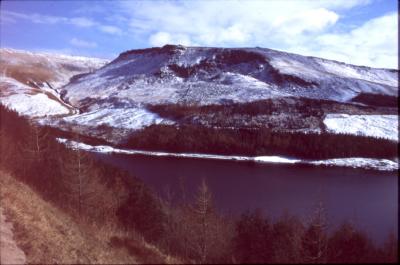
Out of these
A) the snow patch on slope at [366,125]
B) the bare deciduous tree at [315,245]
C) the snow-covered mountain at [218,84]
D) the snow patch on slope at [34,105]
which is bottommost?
the bare deciduous tree at [315,245]

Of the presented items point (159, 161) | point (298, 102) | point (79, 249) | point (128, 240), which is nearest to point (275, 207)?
point (128, 240)

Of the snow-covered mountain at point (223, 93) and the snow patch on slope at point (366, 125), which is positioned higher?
the snow-covered mountain at point (223, 93)

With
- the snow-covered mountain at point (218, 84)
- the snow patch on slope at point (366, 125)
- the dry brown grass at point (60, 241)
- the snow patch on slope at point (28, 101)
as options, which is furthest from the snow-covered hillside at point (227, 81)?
the dry brown grass at point (60, 241)

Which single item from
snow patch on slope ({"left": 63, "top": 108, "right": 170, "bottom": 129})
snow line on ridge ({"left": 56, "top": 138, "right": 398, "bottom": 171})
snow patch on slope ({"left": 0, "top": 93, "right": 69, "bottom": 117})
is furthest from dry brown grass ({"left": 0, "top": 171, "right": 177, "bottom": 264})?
snow patch on slope ({"left": 0, "top": 93, "right": 69, "bottom": 117})

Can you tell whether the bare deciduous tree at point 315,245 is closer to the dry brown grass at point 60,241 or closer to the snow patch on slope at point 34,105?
the dry brown grass at point 60,241

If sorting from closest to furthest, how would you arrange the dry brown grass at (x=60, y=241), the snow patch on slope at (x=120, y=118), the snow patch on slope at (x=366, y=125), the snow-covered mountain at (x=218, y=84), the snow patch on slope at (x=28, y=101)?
the dry brown grass at (x=60, y=241) → the snow patch on slope at (x=366, y=125) → the snow patch on slope at (x=120, y=118) → the snow patch on slope at (x=28, y=101) → the snow-covered mountain at (x=218, y=84)

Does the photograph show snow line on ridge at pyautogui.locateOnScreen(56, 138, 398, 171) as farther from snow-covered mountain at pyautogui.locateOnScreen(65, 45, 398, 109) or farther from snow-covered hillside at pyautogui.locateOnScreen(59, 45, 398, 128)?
snow-covered mountain at pyautogui.locateOnScreen(65, 45, 398, 109)

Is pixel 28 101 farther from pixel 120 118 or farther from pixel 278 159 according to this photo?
pixel 278 159
